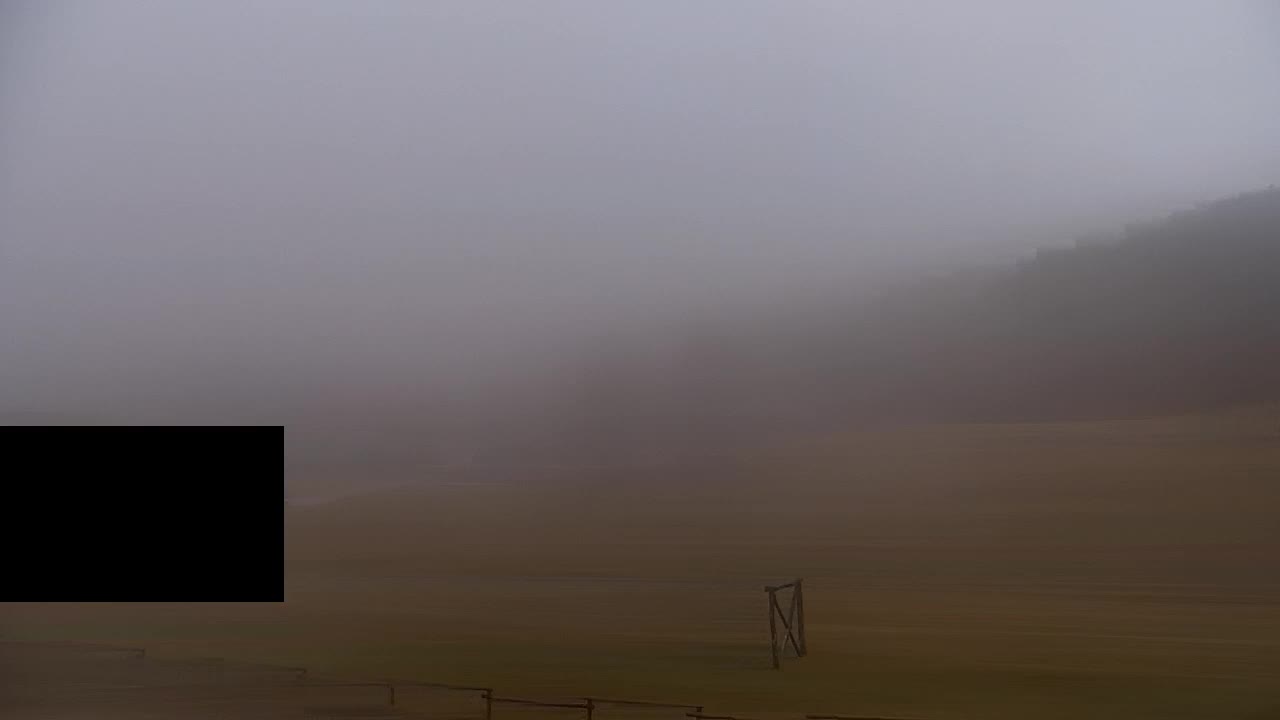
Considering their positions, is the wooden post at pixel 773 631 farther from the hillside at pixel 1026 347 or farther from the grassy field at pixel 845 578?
the hillside at pixel 1026 347

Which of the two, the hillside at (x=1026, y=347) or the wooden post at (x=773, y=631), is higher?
the hillside at (x=1026, y=347)

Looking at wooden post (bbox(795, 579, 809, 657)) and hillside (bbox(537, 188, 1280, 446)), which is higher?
hillside (bbox(537, 188, 1280, 446))

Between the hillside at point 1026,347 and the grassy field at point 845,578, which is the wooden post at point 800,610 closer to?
the grassy field at point 845,578

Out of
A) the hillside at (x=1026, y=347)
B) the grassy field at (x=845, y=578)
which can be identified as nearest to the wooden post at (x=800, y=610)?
the grassy field at (x=845, y=578)

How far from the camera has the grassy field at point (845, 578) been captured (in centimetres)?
247

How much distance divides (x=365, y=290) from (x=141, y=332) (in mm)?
642

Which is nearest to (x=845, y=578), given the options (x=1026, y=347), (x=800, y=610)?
(x=800, y=610)

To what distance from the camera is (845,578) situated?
255cm

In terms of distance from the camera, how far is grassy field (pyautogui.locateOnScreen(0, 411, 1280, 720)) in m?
2.47

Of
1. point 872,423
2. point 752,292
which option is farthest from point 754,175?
point 872,423

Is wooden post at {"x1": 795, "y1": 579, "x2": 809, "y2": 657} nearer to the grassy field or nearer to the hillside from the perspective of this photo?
the grassy field

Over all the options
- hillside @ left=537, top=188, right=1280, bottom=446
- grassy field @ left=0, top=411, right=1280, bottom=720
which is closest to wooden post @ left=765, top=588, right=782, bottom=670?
grassy field @ left=0, top=411, right=1280, bottom=720

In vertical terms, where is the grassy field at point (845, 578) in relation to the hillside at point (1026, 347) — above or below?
below

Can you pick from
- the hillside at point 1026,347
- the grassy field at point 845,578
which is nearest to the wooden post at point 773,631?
the grassy field at point 845,578
